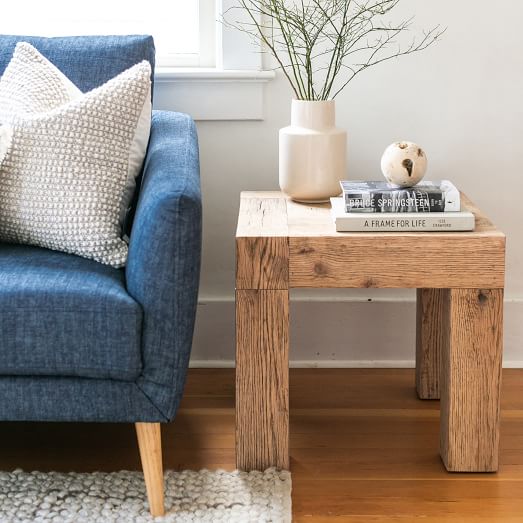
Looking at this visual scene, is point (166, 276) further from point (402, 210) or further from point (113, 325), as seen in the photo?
point (402, 210)

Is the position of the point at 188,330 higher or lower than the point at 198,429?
higher

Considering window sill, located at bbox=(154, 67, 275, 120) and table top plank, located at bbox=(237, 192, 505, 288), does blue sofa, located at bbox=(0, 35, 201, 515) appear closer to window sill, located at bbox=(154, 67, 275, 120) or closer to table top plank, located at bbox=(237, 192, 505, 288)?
table top plank, located at bbox=(237, 192, 505, 288)

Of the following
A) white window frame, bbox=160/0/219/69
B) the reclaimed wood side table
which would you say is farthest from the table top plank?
white window frame, bbox=160/0/219/69

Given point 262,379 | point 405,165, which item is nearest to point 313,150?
point 405,165

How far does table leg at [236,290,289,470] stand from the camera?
1.87 m

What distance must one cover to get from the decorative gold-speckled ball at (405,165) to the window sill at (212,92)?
560 millimetres

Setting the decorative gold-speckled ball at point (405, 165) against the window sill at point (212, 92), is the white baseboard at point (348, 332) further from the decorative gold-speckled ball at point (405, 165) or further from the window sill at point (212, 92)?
the decorative gold-speckled ball at point (405, 165)

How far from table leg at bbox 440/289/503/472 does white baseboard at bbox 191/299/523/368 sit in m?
0.60

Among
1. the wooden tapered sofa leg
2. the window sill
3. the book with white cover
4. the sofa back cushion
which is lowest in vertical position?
the wooden tapered sofa leg

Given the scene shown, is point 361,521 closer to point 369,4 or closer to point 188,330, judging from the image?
point 188,330

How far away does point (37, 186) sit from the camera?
184 cm

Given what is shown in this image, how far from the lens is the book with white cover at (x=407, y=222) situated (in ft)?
6.18

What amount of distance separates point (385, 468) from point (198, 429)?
0.45 m

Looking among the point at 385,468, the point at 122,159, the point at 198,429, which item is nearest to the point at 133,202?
the point at 122,159
